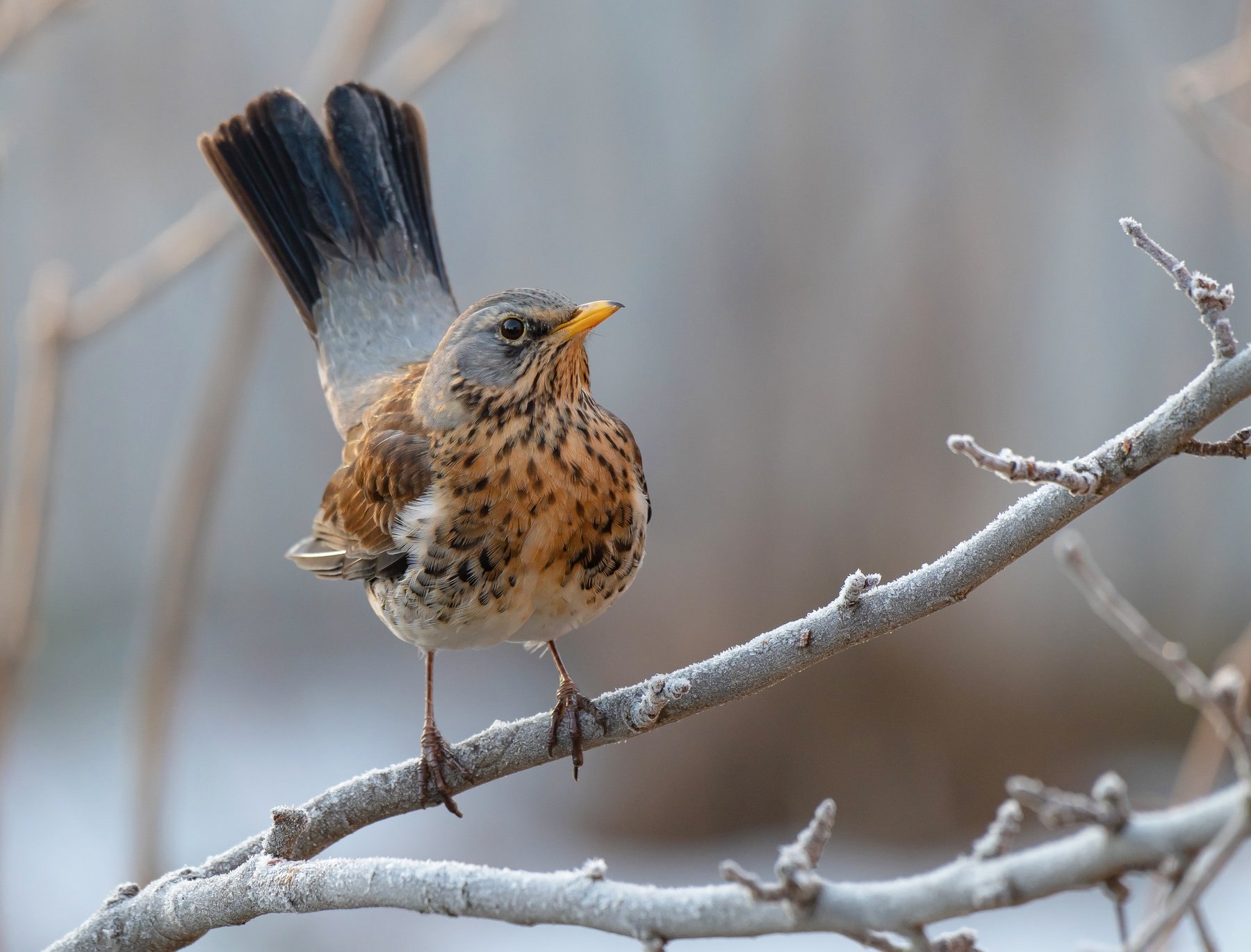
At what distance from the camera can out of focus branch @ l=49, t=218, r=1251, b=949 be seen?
1.04m

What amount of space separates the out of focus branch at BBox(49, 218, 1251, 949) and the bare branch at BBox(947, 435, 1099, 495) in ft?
0.05

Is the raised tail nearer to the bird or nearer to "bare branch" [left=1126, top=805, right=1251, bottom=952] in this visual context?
the bird

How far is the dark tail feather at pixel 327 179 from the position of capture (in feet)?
10.8

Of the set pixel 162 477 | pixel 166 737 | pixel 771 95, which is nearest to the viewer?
pixel 166 737

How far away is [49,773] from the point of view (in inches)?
274

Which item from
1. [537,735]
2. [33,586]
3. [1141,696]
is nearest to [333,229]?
[33,586]

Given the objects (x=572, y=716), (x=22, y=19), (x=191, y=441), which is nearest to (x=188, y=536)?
(x=191, y=441)

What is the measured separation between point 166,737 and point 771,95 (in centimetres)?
420

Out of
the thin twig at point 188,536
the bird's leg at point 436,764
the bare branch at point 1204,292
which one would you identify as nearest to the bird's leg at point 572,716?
the bird's leg at point 436,764

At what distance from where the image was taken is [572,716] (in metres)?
2.28

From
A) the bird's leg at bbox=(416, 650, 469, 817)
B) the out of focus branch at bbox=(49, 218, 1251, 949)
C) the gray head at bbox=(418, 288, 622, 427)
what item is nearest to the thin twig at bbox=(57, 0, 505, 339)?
the gray head at bbox=(418, 288, 622, 427)

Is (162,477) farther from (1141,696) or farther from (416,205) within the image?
(1141,696)

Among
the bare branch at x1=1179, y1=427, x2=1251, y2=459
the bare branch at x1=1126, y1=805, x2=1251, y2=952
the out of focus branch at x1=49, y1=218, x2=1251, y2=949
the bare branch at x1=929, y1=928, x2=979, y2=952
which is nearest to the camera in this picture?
the bare branch at x1=1126, y1=805, x2=1251, y2=952

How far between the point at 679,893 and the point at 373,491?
172 centimetres
